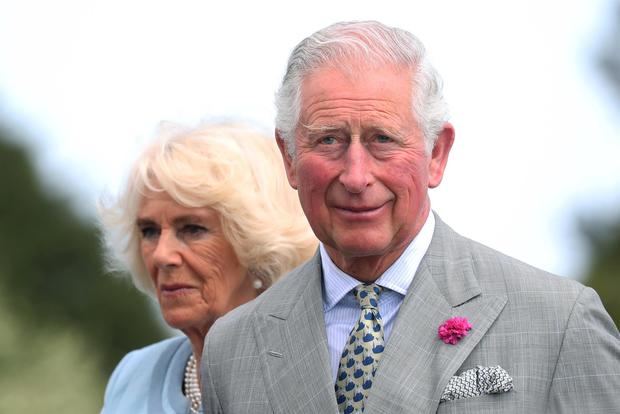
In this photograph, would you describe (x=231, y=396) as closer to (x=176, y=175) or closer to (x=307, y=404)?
(x=307, y=404)

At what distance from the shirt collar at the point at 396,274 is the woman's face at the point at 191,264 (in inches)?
69.5

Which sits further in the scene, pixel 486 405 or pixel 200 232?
pixel 200 232

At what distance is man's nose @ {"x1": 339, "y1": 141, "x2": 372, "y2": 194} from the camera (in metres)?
5.19

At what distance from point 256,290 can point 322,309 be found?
6.36ft

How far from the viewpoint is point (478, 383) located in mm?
5129

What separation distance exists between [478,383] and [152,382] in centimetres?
273

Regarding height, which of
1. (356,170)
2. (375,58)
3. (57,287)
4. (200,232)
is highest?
(375,58)

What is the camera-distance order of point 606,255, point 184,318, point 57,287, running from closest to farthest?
1. point 184,318
2. point 606,255
3. point 57,287

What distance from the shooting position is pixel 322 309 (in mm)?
5551

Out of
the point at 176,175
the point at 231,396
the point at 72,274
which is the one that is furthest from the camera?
the point at 72,274

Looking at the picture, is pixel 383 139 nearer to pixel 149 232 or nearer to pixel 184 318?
pixel 184 318

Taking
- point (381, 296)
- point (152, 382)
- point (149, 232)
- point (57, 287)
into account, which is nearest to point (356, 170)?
point (381, 296)

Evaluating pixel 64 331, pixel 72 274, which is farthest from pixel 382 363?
pixel 72 274

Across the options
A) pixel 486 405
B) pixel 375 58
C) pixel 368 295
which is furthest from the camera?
pixel 368 295
